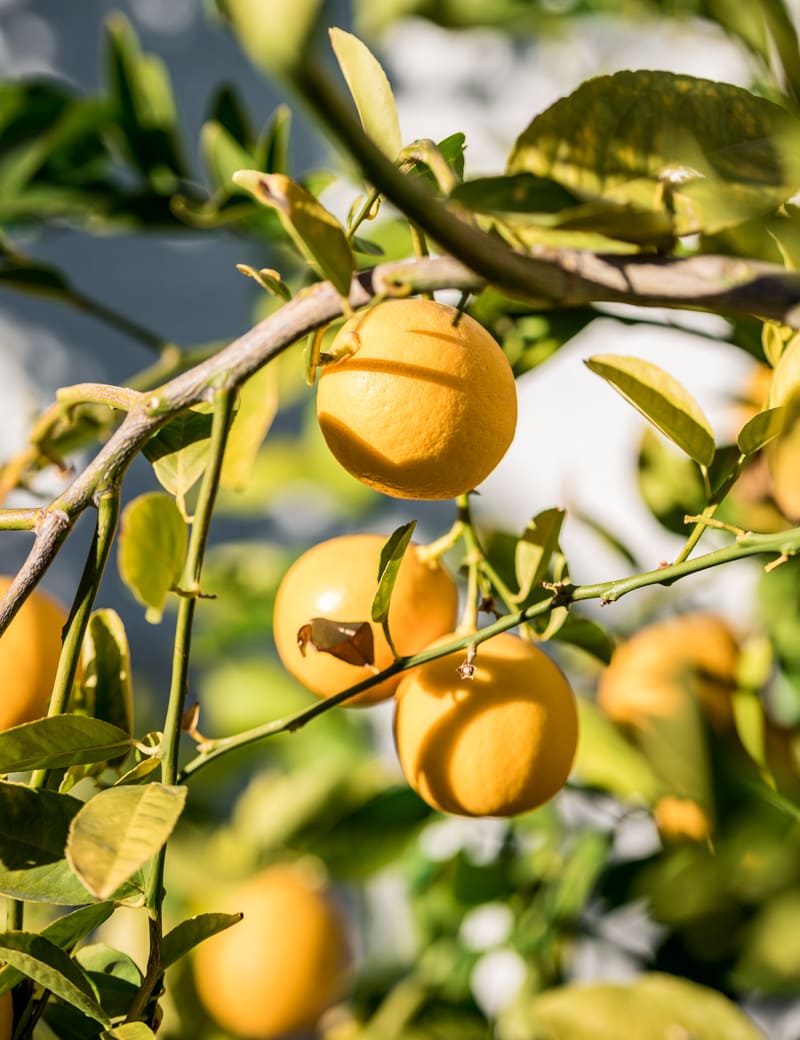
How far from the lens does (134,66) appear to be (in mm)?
841

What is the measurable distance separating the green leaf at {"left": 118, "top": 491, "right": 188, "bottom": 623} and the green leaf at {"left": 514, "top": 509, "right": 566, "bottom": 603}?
0.15m

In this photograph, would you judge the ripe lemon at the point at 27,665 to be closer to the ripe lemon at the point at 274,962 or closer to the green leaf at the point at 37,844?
the green leaf at the point at 37,844

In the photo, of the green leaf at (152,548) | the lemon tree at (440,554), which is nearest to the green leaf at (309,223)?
the lemon tree at (440,554)

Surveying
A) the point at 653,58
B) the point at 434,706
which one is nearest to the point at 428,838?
the point at 434,706

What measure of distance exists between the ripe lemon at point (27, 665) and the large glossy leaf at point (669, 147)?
0.29 meters

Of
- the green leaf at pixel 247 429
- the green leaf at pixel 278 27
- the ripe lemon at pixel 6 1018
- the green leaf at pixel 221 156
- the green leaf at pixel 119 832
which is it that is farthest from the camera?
the green leaf at pixel 221 156

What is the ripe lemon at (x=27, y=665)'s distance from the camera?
46cm

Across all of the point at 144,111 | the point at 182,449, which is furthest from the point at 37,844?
the point at 144,111

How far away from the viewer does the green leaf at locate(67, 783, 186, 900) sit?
29cm

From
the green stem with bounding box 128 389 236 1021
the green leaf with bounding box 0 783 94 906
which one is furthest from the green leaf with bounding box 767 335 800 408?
the green leaf with bounding box 0 783 94 906

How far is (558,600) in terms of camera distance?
418 millimetres

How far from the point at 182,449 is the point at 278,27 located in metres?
0.27

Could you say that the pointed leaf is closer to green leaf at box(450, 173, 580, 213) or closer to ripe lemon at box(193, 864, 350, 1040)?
green leaf at box(450, 173, 580, 213)

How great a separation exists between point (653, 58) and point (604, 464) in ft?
1.75
